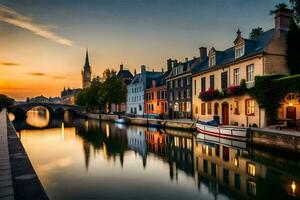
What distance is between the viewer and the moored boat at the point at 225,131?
20.9 m

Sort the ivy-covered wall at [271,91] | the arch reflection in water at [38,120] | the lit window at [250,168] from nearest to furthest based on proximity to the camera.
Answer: the lit window at [250,168] < the ivy-covered wall at [271,91] < the arch reflection in water at [38,120]

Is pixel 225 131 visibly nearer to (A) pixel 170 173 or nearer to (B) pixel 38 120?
(A) pixel 170 173

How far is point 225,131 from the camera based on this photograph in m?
23.1

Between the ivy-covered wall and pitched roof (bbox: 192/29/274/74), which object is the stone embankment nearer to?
the ivy-covered wall

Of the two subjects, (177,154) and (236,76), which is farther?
(236,76)

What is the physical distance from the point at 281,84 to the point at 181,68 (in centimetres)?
2271

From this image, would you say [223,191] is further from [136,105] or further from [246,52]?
[136,105]

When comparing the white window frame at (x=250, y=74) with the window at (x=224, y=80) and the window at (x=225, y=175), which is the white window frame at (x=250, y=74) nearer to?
the window at (x=224, y=80)

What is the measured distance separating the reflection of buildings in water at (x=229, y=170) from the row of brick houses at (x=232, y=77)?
23.2 ft

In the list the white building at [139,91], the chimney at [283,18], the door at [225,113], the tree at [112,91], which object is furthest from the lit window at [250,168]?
the white building at [139,91]

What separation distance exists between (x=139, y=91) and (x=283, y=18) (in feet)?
136

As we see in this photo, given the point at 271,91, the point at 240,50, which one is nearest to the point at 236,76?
the point at 240,50

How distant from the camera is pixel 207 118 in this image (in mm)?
32844

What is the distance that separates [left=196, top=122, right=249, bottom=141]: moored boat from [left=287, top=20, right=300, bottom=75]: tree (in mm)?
9122
